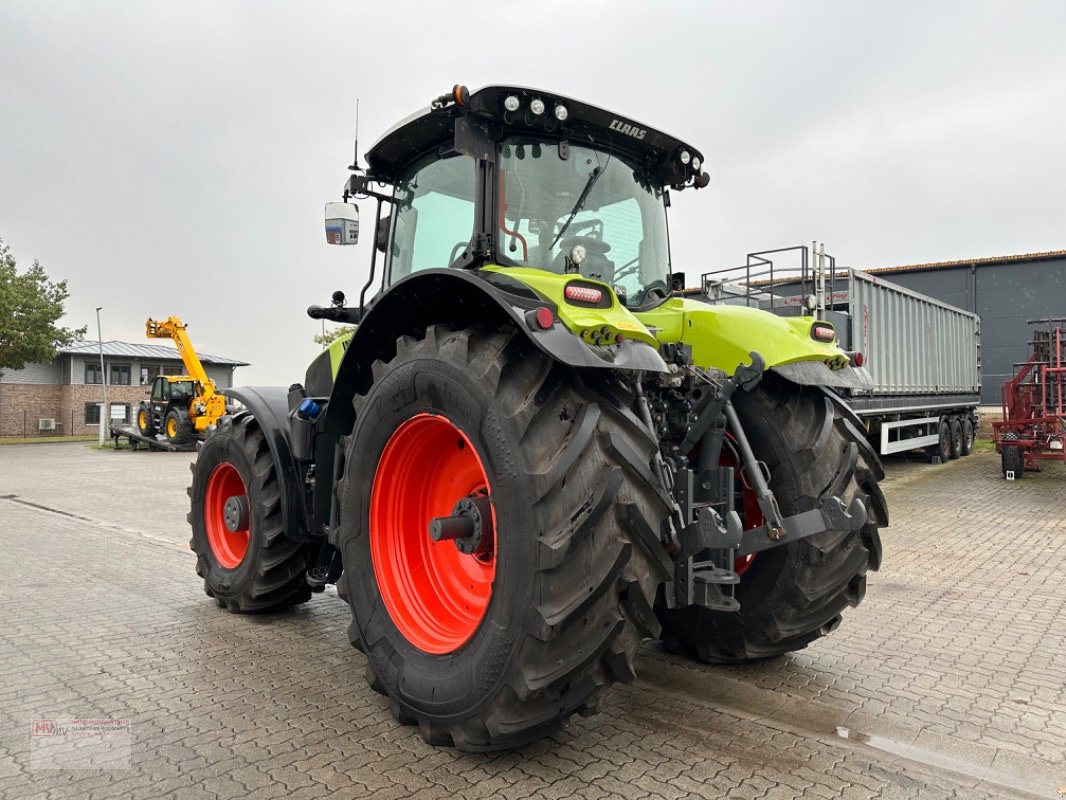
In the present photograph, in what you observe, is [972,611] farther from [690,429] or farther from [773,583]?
[690,429]

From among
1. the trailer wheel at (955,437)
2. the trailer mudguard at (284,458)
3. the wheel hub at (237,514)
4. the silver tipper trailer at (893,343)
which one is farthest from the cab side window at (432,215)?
the trailer wheel at (955,437)

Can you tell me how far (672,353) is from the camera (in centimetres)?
355

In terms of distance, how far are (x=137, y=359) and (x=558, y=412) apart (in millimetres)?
41924

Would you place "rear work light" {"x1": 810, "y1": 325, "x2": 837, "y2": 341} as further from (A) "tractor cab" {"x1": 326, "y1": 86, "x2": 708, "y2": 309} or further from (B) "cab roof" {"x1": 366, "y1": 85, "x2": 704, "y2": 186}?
(B) "cab roof" {"x1": 366, "y1": 85, "x2": 704, "y2": 186}

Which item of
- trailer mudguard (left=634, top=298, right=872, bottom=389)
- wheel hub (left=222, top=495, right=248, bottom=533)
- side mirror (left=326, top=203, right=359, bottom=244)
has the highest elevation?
side mirror (left=326, top=203, right=359, bottom=244)

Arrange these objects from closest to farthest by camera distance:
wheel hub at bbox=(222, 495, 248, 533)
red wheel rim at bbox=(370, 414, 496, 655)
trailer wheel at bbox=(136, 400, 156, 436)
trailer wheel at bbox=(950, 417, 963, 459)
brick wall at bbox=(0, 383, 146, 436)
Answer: red wheel rim at bbox=(370, 414, 496, 655) → wheel hub at bbox=(222, 495, 248, 533) → trailer wheel at bbox=(950, 417, 963, 459) → trailer wheel at bbox=(136, 400, 156, 436) → brick wall at bbox=(0, 383, 146, 436)

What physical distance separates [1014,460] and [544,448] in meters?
13.4

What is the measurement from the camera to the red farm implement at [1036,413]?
12.8 metres

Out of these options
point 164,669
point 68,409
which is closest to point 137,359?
point 68,409

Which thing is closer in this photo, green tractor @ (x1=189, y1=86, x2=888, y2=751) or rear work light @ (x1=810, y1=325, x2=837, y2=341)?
green tractor @ (x1=189, y1=86, x2=888, y2=751)

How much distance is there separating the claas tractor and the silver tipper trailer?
17432mm

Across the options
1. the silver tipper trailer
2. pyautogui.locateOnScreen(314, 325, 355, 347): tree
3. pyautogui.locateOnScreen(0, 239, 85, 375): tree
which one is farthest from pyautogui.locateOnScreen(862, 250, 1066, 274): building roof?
pyautogui.locateOnScreen(0, 239, 85, 375): tree

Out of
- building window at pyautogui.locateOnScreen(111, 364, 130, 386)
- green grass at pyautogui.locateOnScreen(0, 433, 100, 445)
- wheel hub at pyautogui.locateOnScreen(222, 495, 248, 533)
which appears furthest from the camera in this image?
building window at pyautogui.locateOnScreen(111, 364, 130, 386)

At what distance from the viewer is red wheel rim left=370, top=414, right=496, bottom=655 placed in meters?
3.34
